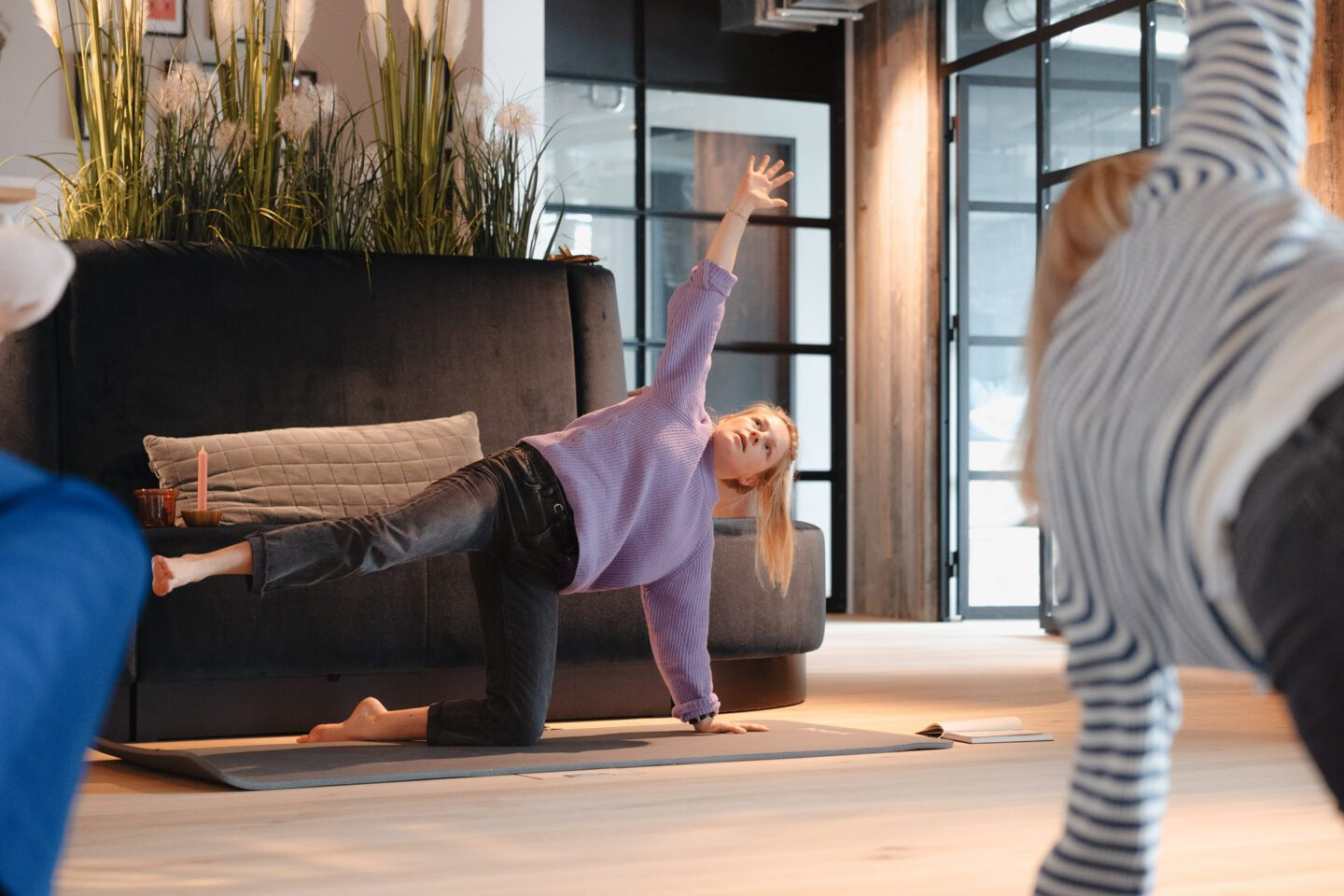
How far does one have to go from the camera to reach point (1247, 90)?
3.65ft

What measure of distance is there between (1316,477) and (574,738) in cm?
274

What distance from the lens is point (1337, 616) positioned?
814mm

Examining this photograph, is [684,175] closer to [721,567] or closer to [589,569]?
[721,567]

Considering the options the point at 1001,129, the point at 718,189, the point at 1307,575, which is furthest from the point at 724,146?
the point at 1307,575

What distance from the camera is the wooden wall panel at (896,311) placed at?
7.76m

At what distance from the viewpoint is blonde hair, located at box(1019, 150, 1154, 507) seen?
3.85 feet

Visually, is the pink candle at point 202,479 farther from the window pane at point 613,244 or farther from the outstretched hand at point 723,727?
the window pane at point 613,244

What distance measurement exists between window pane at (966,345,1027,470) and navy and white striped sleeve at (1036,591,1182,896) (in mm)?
6665

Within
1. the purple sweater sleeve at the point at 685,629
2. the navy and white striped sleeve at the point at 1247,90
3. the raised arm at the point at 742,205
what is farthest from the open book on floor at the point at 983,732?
the navy and white striped sleeve at the point at 1247,90

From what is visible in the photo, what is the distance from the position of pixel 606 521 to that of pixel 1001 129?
5.00 m

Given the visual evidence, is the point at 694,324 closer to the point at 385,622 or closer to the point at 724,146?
the point at 385,622

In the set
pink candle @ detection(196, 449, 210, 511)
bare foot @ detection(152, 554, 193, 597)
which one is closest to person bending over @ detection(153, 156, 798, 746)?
bare foot @ detection(152, 554, 193, 597)

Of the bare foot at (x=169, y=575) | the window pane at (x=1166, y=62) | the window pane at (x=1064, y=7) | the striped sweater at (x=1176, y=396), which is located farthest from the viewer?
the window pane at (x=1064, y=7)

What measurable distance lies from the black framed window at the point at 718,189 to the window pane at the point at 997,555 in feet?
2.59
